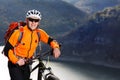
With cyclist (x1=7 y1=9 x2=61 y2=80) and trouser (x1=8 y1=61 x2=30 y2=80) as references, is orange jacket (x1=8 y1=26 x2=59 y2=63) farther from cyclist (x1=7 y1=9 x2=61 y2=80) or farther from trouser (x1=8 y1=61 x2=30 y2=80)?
trouser (x1=8 y1=61 x2=30 y2=80)

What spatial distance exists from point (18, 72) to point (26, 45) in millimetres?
594

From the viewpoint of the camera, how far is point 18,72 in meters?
6.87

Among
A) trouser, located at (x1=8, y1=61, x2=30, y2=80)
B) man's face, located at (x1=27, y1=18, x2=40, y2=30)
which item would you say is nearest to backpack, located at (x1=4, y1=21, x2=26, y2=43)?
man's face, located at (x1=27, y1=18, x2=40, y2=30)

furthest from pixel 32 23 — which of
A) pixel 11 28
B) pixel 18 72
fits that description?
pixel 18 72

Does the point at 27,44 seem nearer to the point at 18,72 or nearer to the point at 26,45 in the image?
the point at 26,45

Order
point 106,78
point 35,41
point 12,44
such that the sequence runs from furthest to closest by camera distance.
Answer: point 106,78 < point 35,41 < point 12,44

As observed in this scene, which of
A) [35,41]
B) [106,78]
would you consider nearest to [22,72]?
[35,41]

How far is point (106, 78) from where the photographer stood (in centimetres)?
18575

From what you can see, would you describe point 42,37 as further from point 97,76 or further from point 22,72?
point 97,76

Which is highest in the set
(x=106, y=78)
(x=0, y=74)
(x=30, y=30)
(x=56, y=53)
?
(x=30, y=30)

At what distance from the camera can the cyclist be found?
21.3ft

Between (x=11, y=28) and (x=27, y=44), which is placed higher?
(x=11, y=28)

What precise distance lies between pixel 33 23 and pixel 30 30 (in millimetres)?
284

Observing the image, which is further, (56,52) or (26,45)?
(26,45)
